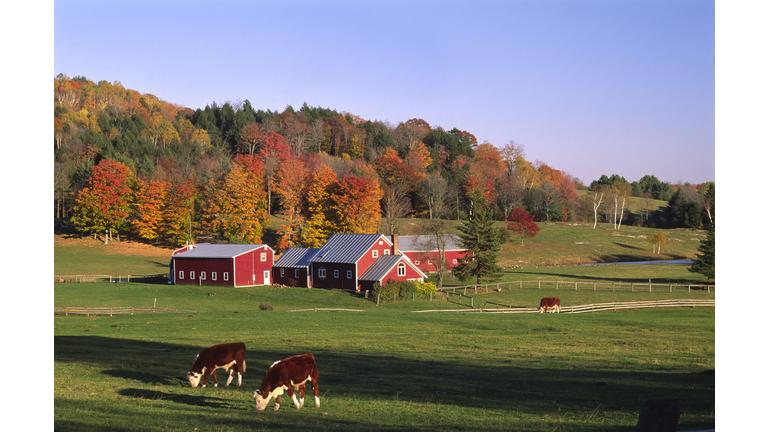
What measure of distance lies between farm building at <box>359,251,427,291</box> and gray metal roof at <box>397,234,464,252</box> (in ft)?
30.8

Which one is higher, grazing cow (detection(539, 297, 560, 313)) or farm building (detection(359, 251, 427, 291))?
farm building (detection(359, 251, 427, 291))

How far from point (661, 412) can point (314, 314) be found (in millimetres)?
30984

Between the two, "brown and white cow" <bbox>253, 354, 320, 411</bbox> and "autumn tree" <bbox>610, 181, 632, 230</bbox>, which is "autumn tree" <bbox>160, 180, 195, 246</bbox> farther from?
"autumn tree" <bbox>610, 181, 632, 230</bbox>

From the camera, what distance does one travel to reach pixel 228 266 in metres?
57.4

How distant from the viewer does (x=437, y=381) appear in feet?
52.5

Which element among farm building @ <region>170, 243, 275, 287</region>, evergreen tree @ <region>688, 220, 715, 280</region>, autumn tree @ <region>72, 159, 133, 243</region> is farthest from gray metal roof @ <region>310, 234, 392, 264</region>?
autumn tree @ <region>72, 159, 133, 243</region>

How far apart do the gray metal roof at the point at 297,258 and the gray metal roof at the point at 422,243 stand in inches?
449

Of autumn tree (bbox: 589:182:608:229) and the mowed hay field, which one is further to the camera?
autumn tree (bbox: 589:182:608:229)

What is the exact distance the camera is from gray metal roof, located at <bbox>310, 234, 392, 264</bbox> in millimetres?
55562

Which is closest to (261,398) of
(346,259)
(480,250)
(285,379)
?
(285,379)

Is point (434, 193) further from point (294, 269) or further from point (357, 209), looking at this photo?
point (294, 269)

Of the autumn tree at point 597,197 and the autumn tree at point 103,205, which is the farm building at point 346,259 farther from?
the autumn tree at point 597,197

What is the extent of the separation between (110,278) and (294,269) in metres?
19.1

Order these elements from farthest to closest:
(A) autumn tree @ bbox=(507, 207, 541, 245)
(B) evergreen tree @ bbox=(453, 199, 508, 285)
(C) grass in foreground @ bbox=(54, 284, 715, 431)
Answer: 1. (A) autumn tree @ bbox=(507, 207, 541, 245)
2. (B) evergreen tree @ bbox=(453, 199, 508, 285)
3. (C) grass in foreground @ bbox=(54, 284, 715, 431)
